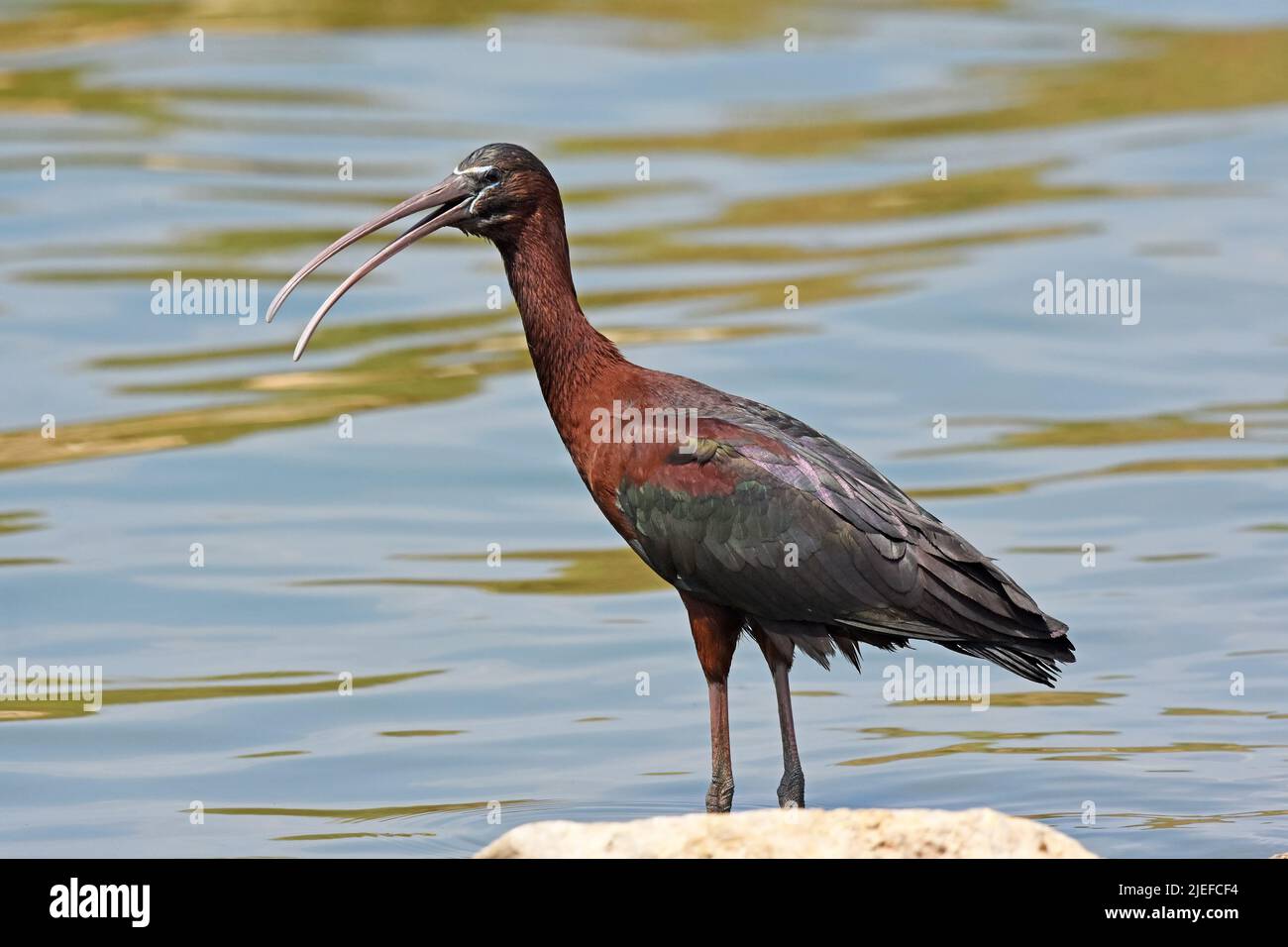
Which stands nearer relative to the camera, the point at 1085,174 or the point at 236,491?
the point at 236,491

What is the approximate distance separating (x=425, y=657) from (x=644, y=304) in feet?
27.1

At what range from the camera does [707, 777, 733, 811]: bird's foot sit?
424 inches

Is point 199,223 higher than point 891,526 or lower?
higher

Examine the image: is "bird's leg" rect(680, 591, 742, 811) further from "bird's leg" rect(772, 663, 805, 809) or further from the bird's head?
the bird's head

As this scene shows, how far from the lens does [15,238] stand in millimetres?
24188

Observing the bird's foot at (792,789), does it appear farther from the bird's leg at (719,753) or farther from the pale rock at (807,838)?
the pale rock at (807,838)

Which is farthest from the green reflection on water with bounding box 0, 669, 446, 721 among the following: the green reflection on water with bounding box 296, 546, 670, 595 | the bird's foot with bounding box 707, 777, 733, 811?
the bird's foot with bounding box 707, 777, 733, 811

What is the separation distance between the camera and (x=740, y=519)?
10641 millimetres

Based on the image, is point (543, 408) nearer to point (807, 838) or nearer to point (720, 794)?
point (720, 794)

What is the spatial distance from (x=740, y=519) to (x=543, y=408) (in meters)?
9.06

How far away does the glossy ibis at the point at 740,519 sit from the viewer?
34.7ft

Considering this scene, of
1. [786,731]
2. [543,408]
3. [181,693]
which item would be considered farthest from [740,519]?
[543,408]
